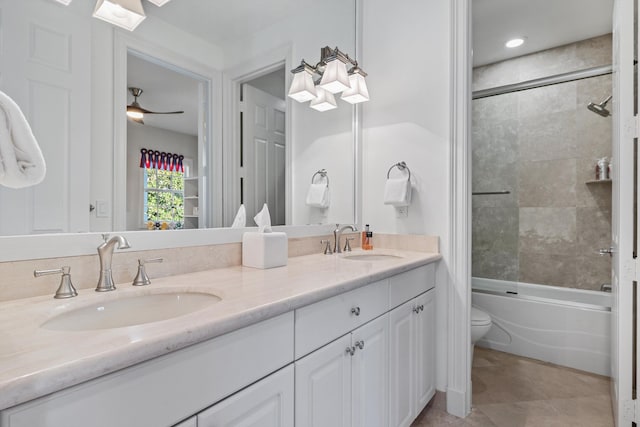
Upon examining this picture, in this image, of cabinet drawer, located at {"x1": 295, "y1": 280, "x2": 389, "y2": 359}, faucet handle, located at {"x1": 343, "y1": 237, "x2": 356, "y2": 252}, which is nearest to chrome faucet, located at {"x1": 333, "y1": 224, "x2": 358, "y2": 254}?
faucet handle, located at {"x1": 343, "y1": 237, "x2": 356, "y2": 252}

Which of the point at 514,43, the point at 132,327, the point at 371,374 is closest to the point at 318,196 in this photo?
the point at 371,374

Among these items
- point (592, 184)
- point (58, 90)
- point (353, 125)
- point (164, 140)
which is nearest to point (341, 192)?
point (353, 125)

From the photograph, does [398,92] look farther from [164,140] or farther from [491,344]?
[491,344]

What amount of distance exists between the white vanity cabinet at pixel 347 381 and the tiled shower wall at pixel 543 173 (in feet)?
7.57

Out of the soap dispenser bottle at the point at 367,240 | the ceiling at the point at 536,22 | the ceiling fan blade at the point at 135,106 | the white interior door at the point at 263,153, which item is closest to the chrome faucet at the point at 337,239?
the soap dispenser bottle at the point at 367,240

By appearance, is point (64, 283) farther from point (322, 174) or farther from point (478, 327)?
point (478, 327)

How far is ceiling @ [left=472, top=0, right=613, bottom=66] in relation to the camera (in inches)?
94.2

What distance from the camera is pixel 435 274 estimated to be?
6.16 ft

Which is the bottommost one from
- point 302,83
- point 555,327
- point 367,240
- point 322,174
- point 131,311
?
point 555,327

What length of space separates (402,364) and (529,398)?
1068 mm

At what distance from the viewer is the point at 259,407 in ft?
2.70

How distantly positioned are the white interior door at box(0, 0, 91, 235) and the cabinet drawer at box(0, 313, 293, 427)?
A: 60cm

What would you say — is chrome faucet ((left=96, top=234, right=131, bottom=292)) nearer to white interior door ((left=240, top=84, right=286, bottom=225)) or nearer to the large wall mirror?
the large wall mirror

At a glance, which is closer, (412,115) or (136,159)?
(136,159)
